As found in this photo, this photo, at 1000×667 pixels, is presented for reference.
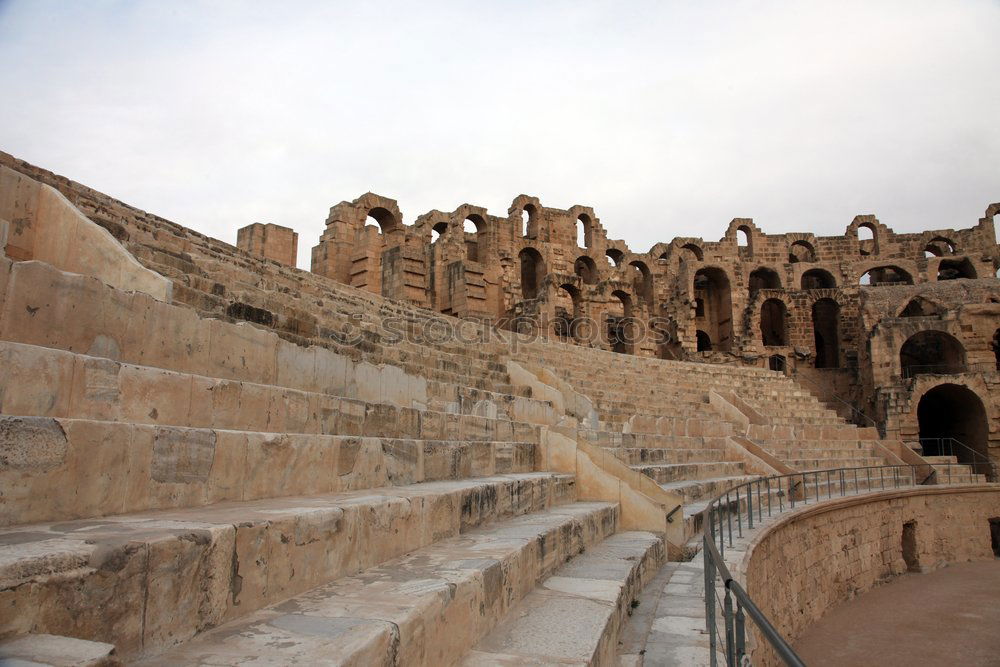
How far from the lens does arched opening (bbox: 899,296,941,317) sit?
26.6 metres

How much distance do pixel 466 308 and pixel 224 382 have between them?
15.9 metres

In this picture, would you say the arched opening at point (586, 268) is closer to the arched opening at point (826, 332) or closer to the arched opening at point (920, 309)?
the arched opening at point (826, 332)

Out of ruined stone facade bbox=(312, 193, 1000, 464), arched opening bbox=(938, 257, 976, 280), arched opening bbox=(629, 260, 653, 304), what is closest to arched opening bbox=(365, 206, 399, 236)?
ruined stone facade bbox=(312, 193, 1000, 464)

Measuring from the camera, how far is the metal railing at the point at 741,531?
2205mm

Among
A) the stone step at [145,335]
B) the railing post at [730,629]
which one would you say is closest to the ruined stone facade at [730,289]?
the stone step at [145,335]

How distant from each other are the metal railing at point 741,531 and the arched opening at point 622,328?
11.4 meters

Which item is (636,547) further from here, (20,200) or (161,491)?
(20,200)

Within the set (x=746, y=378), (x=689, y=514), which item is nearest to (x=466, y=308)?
(x=746, y=378)

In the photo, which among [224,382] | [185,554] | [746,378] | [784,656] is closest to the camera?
[784,656]

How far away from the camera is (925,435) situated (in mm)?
25703

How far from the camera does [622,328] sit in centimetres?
2692

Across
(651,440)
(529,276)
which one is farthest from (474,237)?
(651,440)

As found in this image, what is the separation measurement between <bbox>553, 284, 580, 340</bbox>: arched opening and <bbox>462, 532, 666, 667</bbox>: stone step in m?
20.7

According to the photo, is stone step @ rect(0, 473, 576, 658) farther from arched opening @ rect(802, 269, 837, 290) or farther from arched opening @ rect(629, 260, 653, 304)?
arched opening @ rect(802, 269, 837, 290)
